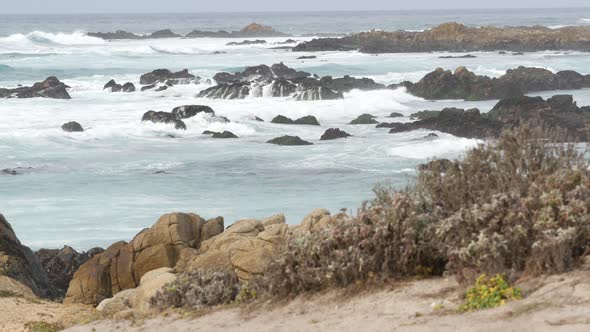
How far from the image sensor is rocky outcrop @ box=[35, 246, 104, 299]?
1480 cm

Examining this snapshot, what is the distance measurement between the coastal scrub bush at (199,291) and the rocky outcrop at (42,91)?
3424 centimetres

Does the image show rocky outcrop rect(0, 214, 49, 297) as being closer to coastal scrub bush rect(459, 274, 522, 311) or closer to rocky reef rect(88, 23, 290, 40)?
coastal scrub bush rect(459, 274, 522, 311)

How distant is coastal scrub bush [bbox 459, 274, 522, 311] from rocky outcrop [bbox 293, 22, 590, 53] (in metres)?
65.2

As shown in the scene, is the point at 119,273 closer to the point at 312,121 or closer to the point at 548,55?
the point at 312,121

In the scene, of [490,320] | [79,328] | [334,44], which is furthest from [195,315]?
[334,44]

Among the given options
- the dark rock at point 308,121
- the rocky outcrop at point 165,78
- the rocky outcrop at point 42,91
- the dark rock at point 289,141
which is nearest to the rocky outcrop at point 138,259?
the dark rock at point 289,141

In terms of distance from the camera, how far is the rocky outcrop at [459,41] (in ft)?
240

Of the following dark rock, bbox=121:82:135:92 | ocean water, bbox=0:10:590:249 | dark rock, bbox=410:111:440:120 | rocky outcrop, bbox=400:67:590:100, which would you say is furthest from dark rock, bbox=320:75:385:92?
dark rock, bbox=410:111:440:120

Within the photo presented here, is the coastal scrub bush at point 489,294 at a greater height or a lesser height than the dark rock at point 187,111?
greater

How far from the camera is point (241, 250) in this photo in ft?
35.1

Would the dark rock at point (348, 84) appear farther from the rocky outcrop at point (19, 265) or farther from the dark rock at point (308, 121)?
the rocky outcrop at point (19, 265)

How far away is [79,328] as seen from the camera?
29.3 feet

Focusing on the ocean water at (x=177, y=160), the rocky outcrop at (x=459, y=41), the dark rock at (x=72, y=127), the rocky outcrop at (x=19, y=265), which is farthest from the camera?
the rocky outcrop at (x=459, y=41)

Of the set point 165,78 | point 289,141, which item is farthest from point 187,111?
point 165,78
